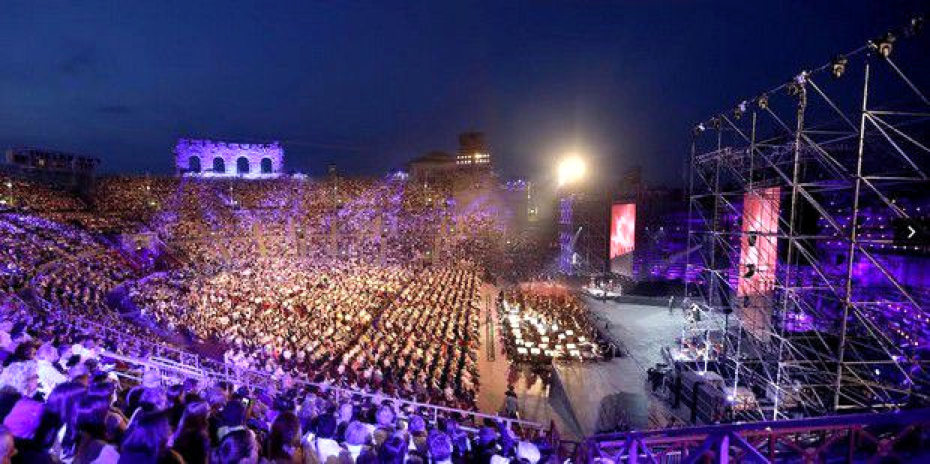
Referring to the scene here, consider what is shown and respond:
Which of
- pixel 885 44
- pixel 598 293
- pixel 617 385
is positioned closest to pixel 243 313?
pixel 617 385

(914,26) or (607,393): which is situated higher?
(914,26)

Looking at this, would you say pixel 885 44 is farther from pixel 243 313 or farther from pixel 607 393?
pixel 243 313

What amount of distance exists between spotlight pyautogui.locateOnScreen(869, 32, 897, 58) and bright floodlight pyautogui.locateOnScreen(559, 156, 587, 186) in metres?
23.6

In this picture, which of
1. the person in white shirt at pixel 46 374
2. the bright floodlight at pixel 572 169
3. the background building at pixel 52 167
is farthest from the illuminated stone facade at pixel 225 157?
the person in white shirt at pixel 46 374

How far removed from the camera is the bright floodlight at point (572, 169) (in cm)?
2955

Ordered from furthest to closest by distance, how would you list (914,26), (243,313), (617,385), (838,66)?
(243,313)
(617,385)
(838,66)
(914,26)

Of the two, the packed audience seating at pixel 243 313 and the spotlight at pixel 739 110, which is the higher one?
the spotlight at pixel 739 110

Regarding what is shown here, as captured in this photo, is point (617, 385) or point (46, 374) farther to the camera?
point (617, 385)

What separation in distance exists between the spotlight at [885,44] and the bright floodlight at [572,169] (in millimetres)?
23623

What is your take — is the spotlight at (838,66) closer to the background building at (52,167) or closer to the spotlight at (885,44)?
the spotlight at (885,44)

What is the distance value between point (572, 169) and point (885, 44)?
960 inches

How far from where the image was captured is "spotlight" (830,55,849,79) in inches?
252

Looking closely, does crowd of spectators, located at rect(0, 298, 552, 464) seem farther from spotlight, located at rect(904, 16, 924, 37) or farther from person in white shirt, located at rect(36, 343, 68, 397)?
spotlight, located at rect(904, 16, 924, 37)

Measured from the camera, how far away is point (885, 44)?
5.60 meters
